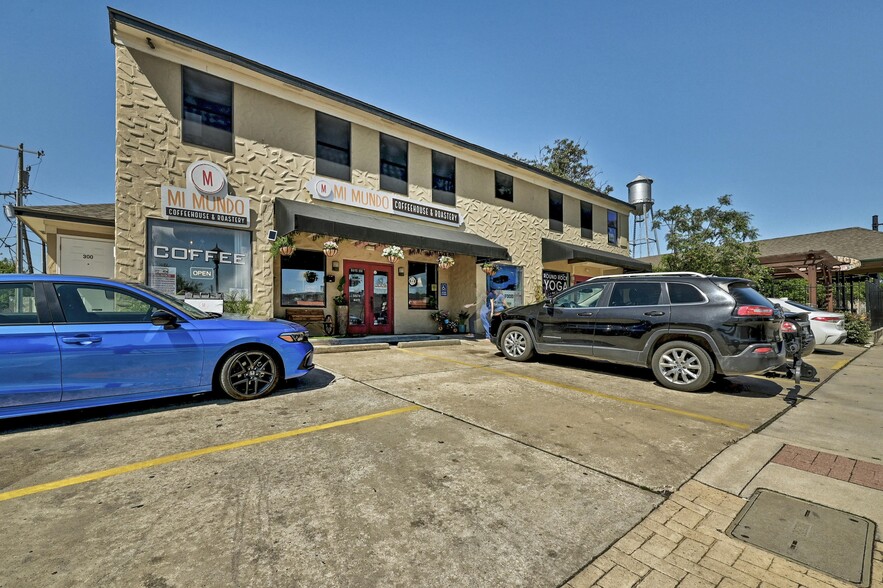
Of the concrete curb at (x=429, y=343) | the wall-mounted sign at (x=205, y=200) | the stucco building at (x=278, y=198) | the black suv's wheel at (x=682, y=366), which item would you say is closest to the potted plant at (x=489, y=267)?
the stucco building at (x=278, y=198)

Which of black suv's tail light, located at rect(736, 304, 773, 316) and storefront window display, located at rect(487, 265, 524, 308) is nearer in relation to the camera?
black suv's tail light, located at rect(736, 304, 773, 316)

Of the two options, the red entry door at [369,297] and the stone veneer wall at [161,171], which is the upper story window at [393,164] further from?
the red entry door at [369,297]

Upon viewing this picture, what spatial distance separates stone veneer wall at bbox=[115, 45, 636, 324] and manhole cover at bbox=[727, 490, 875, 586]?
9239 mm

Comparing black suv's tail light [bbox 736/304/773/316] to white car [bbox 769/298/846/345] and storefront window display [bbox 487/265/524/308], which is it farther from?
storefront window display [bbox 487/265/524/308]

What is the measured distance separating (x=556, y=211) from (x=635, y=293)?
1188 centimetres

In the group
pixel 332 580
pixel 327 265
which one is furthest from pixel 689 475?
pixel 327 265

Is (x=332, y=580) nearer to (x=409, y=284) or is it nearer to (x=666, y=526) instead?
(x=666, y=526)

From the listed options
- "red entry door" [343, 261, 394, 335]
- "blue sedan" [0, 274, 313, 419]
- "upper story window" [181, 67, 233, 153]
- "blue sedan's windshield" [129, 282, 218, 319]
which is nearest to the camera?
"blue sedan" [0, 274, 313, 419]

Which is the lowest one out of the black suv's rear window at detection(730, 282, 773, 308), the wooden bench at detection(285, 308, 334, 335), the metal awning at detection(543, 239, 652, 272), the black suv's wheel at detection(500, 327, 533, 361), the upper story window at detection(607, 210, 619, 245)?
the black suv's wheel at detection(500, 327, 533, 361)

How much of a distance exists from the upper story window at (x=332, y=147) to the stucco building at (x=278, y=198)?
4 cm

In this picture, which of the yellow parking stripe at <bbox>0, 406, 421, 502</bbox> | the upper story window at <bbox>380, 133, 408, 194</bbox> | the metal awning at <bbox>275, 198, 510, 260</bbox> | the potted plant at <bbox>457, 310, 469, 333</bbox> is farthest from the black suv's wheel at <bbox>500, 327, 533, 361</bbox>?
the upper story window at <bbox>380, 133, 408, 194</bbox>

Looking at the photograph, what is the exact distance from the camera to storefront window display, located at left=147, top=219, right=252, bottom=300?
804cm

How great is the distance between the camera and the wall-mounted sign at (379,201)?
10.4 m

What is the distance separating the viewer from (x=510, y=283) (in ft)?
50.7
